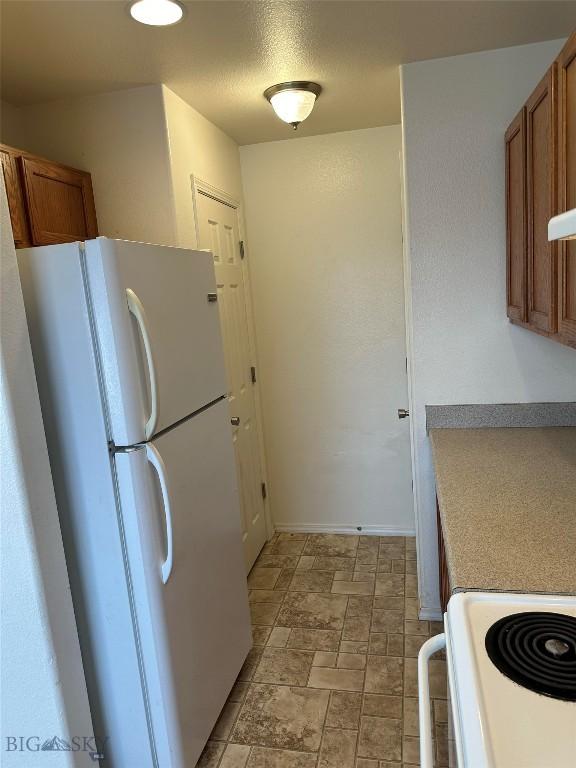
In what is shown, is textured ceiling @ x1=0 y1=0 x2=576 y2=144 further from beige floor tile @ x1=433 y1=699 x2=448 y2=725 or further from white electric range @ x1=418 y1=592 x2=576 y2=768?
beige floor tile @ x1=433 y1=699 x2=448 y2=725

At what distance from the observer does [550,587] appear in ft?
3.88

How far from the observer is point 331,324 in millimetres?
3273

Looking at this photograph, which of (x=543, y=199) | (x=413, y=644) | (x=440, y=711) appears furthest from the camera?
(x=413, y=644)

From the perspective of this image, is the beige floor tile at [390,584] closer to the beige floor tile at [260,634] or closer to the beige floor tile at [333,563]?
the beige floor tile at [333,563]

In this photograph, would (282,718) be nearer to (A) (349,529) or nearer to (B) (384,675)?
(B) (384,675)

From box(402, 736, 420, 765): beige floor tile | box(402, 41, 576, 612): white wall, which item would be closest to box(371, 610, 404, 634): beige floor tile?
box(402, 736, 420, 765): beige floor tile

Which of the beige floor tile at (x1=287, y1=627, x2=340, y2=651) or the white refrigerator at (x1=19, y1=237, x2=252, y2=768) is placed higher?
the white refrigerator at (x1=19, y1=237, x2=252, y2=768)

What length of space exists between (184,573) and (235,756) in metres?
0.74

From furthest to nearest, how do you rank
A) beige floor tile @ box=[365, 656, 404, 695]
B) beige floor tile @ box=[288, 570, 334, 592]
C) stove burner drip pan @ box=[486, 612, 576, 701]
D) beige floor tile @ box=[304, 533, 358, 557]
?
1. beige floor tile @ box=[304, 533, 358, 557]
2. beige floor tile @ box=[288, 570, 334, 592]
3. beige floor tile @ box=[365, 656, 404, 695]
4. stove burner drip pan @ box=[486, 612, 576, 701]

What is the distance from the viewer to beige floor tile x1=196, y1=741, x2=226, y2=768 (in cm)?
186

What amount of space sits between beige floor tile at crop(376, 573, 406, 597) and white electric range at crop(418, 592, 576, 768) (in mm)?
1742

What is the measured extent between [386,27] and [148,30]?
82 cm

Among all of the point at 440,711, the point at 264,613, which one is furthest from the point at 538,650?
the point at 264,613

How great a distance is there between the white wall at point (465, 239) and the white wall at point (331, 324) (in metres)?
0.80
